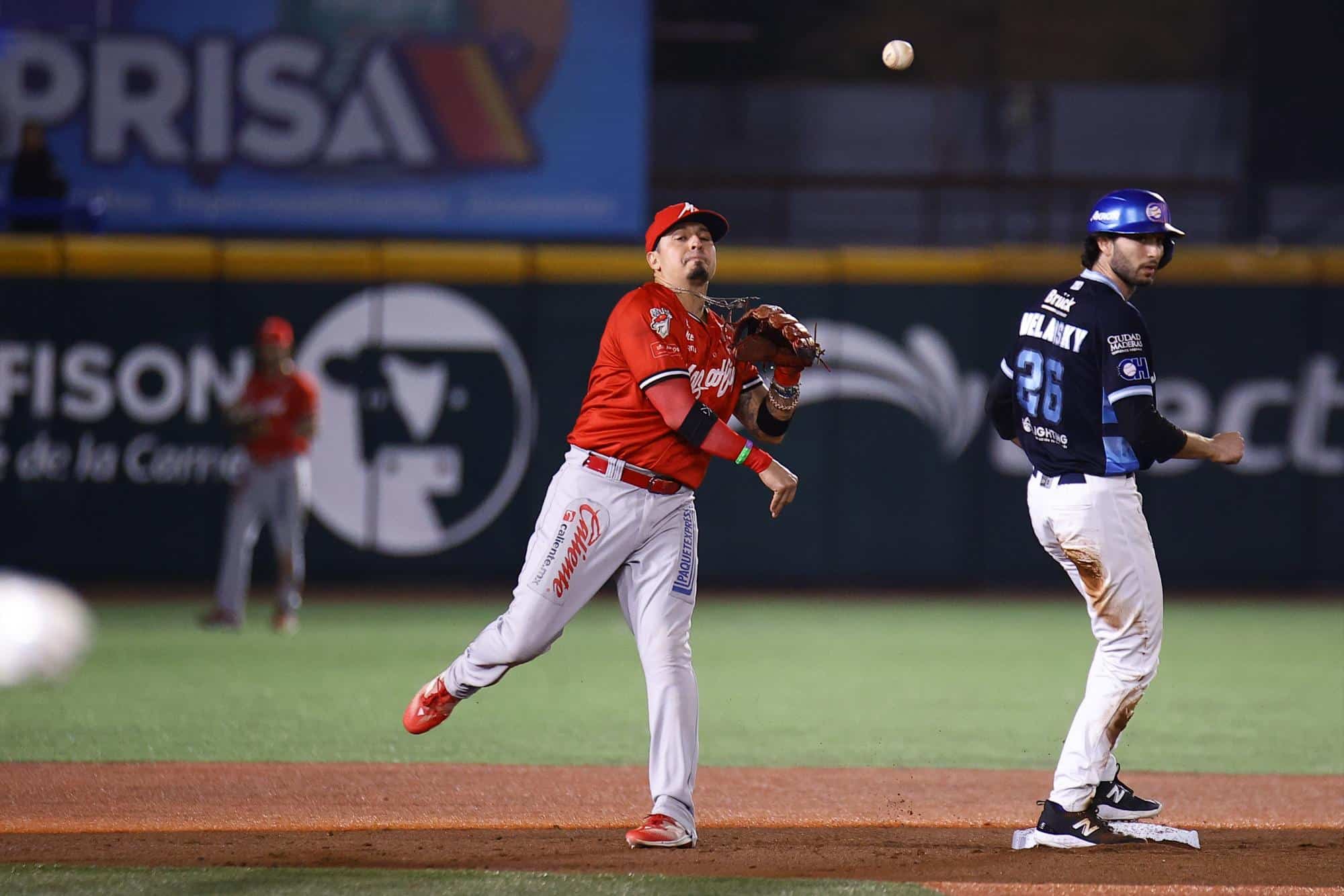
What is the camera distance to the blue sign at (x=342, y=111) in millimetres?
15492

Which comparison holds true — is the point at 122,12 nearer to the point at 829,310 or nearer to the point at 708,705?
the point at 829,310

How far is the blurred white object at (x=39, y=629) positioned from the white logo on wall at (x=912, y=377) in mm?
6697

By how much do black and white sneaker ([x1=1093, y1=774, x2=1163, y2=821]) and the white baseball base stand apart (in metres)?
0.15

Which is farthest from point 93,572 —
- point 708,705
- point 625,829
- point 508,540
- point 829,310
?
point 625,829

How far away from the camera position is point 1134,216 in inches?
209

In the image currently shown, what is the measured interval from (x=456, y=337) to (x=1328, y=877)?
1085 centimetres

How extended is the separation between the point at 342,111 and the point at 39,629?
5843 mm

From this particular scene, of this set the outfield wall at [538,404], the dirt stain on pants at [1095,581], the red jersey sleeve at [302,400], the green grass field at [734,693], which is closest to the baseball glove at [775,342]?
the dirt stain on pants at [1095,581]

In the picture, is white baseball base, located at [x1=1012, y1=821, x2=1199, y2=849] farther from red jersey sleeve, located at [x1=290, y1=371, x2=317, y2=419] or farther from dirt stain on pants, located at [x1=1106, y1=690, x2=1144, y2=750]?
red jersey sleeve, located at [x1=290, y1=371, x2=317, y2=419]

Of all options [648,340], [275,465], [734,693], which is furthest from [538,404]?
[648,340]

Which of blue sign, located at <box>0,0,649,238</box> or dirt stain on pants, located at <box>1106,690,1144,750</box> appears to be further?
blue sign, located at <box>0,0,649,238</box>

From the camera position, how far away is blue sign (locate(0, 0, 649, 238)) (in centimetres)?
1549

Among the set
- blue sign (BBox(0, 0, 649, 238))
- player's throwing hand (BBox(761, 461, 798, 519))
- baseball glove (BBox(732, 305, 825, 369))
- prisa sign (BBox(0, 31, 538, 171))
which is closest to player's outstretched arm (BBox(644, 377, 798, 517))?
player's throwing hand (BBox(761, 461, 798, 519))

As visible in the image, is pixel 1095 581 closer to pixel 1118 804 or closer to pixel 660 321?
pixel 1118 804
